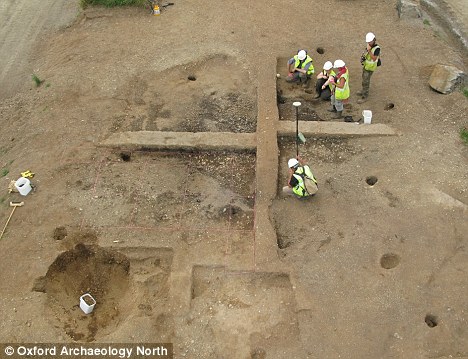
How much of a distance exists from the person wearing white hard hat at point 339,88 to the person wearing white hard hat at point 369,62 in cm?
66

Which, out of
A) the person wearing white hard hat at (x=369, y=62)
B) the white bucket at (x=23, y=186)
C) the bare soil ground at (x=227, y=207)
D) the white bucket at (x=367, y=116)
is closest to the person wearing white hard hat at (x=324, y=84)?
the bare soil ground at (x=227, y=207)

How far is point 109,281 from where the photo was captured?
8992 mm

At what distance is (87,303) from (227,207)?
10.9ft

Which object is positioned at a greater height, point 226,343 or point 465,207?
point 465,207

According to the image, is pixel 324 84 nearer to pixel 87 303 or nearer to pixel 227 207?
pixel 227 207

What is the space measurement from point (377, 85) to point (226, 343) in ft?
26.7

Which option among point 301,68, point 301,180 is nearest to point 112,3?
point 301,68

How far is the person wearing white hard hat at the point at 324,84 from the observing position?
11.7 meters

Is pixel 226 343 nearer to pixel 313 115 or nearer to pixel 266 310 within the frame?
pixel 266 310

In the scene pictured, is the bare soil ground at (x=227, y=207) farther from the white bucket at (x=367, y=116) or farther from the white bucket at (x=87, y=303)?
the white bucket at (x=367, y=116)

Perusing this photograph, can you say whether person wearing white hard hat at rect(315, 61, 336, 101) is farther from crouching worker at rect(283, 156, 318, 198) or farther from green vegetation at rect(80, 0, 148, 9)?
green vegetation at rect(80, 0, 148, 9)

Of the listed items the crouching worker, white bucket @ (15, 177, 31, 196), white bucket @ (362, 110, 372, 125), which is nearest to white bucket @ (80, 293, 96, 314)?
white bucket @ (15, 177, 31, 196)

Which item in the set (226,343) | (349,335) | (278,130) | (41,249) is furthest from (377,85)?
(41,249)

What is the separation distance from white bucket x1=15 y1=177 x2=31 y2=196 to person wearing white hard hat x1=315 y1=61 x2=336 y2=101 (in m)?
7.49
